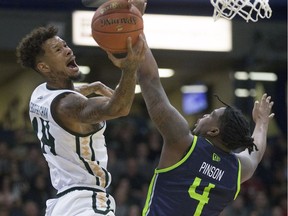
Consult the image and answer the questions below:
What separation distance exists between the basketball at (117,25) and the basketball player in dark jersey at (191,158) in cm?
46

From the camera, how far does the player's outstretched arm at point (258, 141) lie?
5.46 m

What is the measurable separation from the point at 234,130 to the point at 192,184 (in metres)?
0.45

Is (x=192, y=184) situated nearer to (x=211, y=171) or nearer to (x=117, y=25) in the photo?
(x=211, y=171)

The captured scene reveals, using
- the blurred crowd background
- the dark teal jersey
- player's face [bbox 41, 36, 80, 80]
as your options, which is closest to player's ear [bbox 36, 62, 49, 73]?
player's face [bbox 41, 36, 80, 80]

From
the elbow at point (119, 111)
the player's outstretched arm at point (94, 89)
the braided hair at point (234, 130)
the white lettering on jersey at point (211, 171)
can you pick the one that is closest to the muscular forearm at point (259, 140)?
the braided hair at point (234, 130)

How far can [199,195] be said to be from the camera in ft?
16.9

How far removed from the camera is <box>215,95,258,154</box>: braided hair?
206 inches

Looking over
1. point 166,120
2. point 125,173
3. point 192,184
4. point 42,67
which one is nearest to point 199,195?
point 192,184

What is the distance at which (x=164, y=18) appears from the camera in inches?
561

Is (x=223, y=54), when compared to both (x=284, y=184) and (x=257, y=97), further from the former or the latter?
(x=284, y=184)

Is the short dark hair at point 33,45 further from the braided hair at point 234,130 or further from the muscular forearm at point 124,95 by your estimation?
the braided hair at point 234,130

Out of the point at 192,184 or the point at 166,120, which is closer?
the point at 166,120

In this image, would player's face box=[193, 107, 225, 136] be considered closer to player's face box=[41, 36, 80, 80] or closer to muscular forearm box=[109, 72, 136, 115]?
muscular forearm box=[109, 72, 136, 115]

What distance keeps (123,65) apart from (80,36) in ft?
30.6
